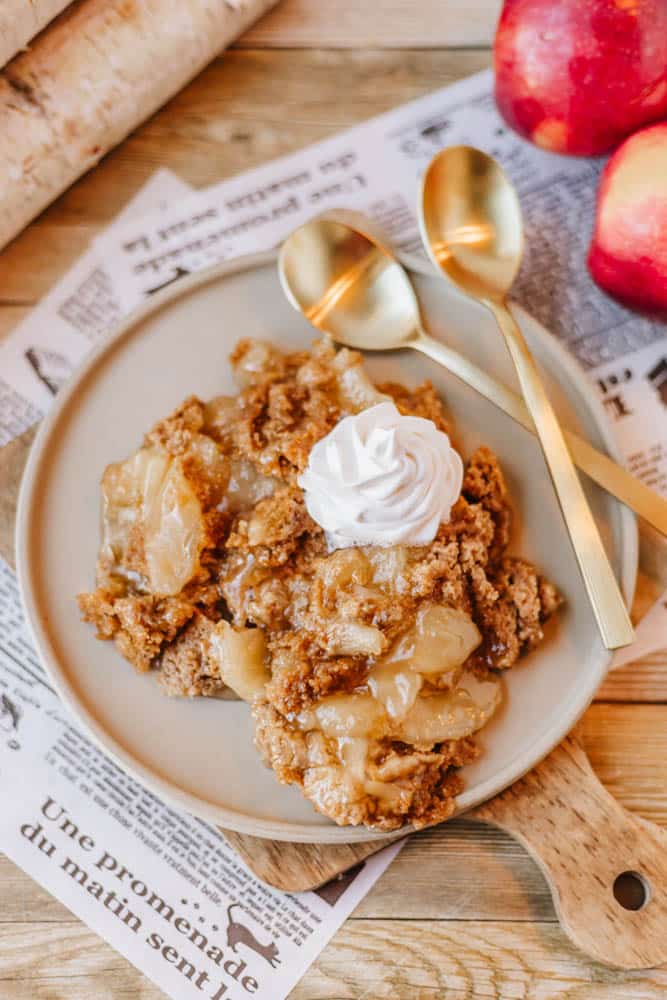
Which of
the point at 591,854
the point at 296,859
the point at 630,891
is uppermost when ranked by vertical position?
the point at 296,859

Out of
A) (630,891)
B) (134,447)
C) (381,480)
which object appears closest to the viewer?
(381,480)

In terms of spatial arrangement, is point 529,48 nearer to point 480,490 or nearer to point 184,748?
point 480,490

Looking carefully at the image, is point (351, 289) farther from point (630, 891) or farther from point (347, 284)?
point (630, 891)

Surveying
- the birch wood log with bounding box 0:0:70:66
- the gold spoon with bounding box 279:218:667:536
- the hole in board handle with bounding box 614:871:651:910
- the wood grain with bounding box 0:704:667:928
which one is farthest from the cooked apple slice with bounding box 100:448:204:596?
the hole in board handle with bounding box 614:871:651:910

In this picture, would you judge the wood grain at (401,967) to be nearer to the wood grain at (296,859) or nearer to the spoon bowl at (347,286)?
the wood grain at (296,859)

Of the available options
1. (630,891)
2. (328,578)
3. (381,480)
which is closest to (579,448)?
(381,480)
